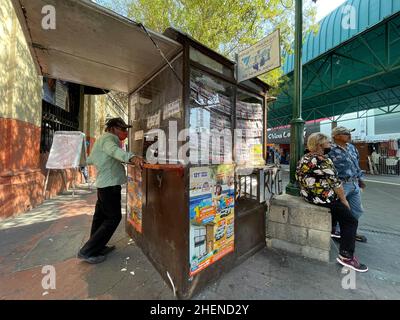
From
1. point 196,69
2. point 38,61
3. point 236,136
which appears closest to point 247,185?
point 236,136

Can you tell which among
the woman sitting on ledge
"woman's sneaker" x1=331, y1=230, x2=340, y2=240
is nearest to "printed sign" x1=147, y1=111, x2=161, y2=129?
the woman sitting on ledge

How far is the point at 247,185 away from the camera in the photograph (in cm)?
305

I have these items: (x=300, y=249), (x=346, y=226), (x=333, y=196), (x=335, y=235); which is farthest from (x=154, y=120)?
(x=335, y=235)

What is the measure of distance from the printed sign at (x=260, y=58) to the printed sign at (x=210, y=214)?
4.08 feet

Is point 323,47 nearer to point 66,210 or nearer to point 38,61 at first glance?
point 38,61

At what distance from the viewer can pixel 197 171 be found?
2.17 meters

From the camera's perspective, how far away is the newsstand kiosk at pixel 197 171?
7.04ft

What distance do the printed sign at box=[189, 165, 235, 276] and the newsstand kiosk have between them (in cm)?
1

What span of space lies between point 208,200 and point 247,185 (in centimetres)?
98

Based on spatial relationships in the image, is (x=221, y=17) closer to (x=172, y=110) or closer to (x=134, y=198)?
(x=172, y=110)

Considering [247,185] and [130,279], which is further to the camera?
[247,185]
